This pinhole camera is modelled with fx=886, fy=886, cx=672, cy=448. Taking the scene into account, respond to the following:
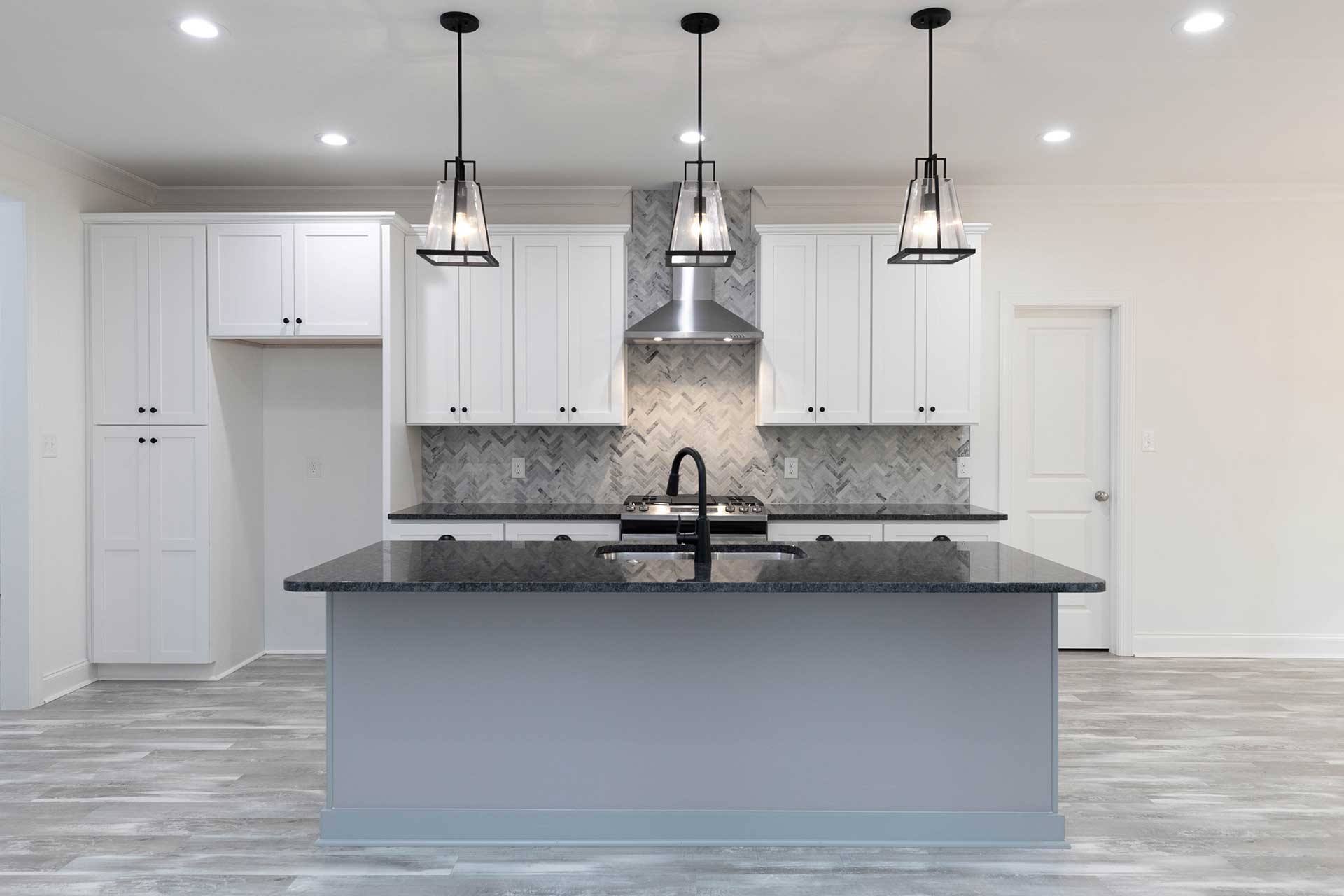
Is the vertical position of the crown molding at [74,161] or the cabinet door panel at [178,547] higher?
the crown molding at [74,161]

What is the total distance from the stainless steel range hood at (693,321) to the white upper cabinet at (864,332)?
222mm

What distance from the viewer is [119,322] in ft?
14.7

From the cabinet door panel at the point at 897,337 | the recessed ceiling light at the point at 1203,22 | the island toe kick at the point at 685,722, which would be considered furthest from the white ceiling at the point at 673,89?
the island toe kick at the point at 685,722

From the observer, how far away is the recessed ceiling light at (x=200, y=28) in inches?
117

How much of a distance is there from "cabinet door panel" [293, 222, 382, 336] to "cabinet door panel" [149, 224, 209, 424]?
48 centimetres

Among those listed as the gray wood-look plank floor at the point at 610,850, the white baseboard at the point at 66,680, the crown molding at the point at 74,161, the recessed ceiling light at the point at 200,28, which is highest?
the recessed ceiling light at the point at 200,28

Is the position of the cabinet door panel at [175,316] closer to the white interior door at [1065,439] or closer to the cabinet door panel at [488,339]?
the cabinet door panel at [488,339]

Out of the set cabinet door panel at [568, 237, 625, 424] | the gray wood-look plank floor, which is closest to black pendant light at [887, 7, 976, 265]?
the gray wood-look plank floor

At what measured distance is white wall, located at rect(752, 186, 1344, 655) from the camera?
198 inches

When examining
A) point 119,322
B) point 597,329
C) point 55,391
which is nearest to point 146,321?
point 119,322

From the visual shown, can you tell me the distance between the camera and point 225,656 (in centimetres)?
467

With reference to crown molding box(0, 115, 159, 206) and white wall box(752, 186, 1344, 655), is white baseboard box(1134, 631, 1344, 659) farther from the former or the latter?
crown molding box(0, 115, 159, 206)

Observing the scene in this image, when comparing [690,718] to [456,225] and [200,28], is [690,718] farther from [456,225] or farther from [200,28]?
[200,28]

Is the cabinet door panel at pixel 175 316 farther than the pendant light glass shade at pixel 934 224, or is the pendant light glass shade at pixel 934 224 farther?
the cabinet door panel at pixel 175 316
